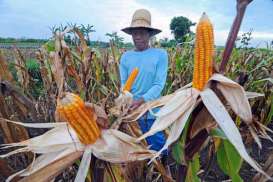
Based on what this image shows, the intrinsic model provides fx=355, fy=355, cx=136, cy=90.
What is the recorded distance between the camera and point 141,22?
215cm

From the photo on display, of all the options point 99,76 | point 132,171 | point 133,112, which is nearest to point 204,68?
point 133,112

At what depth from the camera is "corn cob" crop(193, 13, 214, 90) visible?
2.96 ft

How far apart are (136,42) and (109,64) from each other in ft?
3.37

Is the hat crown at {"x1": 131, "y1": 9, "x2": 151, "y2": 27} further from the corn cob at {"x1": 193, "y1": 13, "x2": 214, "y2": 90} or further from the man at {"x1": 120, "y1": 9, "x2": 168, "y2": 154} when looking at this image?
the corn cob at {"x1": 193, "y1": 13, "x2": 214, "y2": 90}

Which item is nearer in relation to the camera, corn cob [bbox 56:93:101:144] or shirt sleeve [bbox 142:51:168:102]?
corn cob [bbox 56:93:101:144]

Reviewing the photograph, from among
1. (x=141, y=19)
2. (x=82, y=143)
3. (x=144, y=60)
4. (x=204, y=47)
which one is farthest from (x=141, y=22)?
(x=204, y=47)

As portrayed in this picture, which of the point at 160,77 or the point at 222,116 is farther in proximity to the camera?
the point at 160,77

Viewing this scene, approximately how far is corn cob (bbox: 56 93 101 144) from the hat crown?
3.77 ft

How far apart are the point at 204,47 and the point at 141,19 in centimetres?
130

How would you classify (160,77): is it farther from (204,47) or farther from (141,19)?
(204,47)

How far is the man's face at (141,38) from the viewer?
7.17 ft

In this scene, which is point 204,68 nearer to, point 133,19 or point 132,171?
point 132,171

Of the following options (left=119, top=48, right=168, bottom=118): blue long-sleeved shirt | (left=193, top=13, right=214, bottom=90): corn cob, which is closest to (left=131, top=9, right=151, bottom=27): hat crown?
(left=119, top=48, right=168, bottom=118): blue long-sleeved shirt

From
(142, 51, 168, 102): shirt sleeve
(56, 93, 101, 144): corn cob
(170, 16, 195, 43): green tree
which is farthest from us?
(170, 16, 195, 43): green tree
